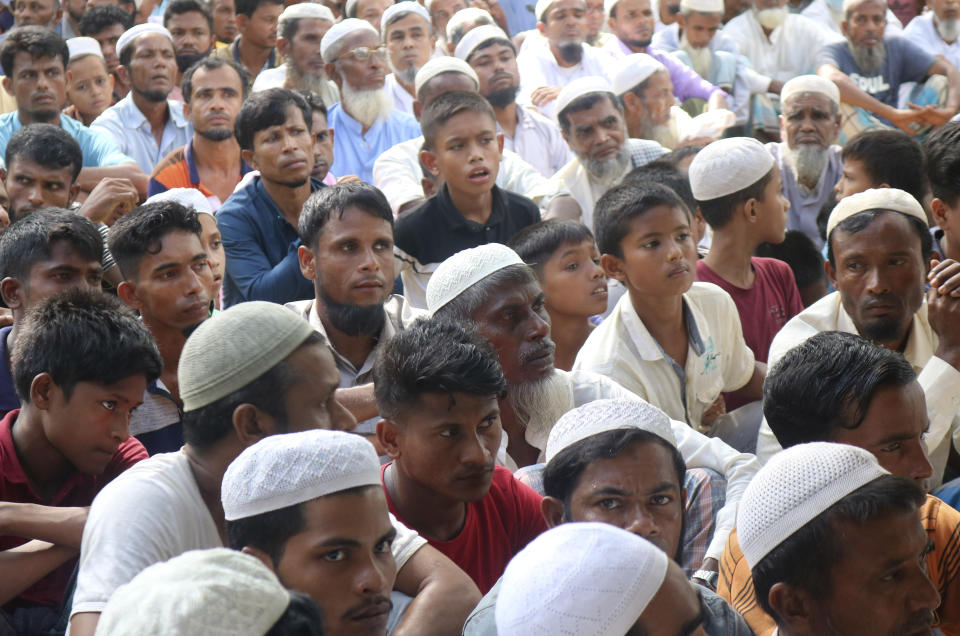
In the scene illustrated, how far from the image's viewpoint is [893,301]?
12.3 ft

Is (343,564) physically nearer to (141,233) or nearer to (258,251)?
(141,233)

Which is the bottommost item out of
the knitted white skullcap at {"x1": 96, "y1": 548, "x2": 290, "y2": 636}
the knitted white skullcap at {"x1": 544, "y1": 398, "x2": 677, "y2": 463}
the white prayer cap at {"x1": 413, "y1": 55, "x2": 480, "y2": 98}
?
the knitted white skullcap at {"x1": 544, "y1": 398, "x2": 677, "y2": 463}

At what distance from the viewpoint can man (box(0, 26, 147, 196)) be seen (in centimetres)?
635

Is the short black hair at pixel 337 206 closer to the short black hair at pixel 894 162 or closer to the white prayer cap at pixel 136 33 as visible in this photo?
the short black hair at pixel 894 162

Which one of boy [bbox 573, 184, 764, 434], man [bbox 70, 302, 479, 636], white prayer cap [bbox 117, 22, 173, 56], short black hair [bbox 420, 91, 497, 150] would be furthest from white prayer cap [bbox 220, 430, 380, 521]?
white prayer cap [bbox 117, 22, 173, 56]

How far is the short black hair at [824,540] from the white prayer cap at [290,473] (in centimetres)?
82

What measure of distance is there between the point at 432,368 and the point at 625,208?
165 cm

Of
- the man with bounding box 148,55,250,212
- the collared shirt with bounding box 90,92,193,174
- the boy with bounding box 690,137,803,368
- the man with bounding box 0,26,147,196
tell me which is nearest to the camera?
the boy with bounding box 690,137,803,368

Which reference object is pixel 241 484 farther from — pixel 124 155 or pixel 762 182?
pixel 124 155

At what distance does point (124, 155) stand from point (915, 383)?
15.6ft

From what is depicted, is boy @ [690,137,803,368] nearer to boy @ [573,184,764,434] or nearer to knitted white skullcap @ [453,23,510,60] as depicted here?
boy @ [573,184,764,434]

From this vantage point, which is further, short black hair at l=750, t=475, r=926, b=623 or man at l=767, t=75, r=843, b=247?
man at l=767, t=75, r=843, b=247

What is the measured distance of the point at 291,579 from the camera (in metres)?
2.19

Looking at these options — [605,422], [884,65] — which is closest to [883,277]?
[605,422]
